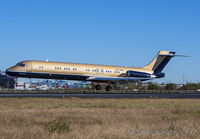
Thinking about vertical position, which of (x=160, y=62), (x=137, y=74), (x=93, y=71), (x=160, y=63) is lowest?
(x=137, y=74)

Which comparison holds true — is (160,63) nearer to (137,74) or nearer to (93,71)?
(137,74)

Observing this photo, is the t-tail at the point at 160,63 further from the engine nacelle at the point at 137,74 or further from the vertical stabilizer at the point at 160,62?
the engine nacelle at the point at 137,74

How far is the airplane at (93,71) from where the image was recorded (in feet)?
168

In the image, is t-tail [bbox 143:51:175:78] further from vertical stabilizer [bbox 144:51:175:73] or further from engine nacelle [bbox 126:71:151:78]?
engine nacelle [bbox 126:71:151:78]

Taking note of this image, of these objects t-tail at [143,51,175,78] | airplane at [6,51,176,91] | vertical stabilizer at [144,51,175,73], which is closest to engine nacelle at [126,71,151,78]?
airplane at [6,51,176,91]

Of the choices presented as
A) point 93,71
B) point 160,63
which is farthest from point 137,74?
point 93,71

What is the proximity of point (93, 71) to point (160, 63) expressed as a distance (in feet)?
54.4

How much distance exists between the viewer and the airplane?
51.1m

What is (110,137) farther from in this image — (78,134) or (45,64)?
(45,64)

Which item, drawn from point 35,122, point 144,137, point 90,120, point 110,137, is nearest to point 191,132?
point 144,137

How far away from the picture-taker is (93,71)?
55.6 meters

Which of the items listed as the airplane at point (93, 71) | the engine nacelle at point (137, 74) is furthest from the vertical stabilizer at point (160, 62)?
the engine nacelle at point (137, 74)

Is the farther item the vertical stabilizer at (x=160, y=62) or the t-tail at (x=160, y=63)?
the vertical stabilizer at (x=160, y=62)

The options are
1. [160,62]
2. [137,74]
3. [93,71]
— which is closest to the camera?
[93,71]
